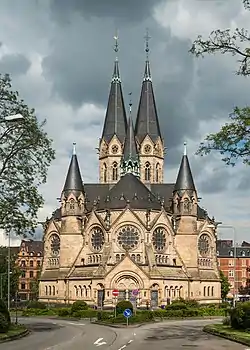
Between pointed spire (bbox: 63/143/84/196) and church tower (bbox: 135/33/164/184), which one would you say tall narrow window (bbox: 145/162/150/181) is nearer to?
church tower (bbox: 135/33/164/184)

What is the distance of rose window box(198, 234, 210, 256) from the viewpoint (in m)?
103

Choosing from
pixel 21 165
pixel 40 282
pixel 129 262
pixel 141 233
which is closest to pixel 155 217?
pixel 141 233

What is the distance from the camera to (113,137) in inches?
4742

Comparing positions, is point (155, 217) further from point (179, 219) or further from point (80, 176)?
point (80, 176)

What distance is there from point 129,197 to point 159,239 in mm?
7805

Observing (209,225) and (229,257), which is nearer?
(209,225)

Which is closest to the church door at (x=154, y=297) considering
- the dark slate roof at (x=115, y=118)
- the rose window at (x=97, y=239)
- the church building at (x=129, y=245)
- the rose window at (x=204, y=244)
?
the church building at (x=129, y=245)

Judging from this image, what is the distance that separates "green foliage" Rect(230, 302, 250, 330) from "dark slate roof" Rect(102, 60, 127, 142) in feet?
266

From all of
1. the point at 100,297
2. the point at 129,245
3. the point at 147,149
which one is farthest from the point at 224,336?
the point at 147,149

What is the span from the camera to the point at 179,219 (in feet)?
332

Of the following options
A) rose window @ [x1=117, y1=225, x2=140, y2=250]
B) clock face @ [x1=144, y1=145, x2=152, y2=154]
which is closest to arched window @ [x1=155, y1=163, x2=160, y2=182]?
clock face @ [x1=144, y1=145, x2=152, y2=154]

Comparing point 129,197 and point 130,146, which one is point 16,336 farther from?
point 130,146

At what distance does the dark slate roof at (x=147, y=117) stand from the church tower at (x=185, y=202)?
66.9 feet

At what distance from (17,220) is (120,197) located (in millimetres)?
61103
